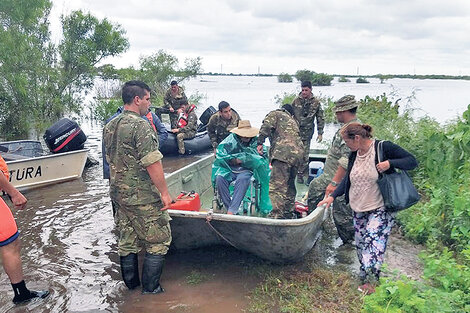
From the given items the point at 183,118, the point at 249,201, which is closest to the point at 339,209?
the point at 249,201

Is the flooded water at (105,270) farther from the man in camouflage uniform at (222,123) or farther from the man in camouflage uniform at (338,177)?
the man in camouflage uniform at (222,123)

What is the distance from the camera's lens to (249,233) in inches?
145

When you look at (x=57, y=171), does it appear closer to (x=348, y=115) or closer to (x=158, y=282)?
(x=158, y=282)

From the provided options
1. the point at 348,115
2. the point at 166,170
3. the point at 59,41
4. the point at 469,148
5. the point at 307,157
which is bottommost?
the point at 166,170

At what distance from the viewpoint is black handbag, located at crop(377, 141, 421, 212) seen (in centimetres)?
319

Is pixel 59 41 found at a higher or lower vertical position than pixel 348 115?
higher

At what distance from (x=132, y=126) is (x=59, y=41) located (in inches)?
444

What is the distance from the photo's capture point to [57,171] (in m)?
7.67

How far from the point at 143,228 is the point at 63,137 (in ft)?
16.0

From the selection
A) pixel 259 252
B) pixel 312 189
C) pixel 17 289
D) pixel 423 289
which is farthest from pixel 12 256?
pixel 423 289

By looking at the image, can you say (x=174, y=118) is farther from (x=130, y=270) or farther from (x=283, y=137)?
(x=130, y=270)

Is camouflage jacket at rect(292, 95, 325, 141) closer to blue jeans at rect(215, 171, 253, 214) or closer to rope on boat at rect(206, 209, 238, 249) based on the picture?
blue jeans at rect(215, 171, 253, 214)

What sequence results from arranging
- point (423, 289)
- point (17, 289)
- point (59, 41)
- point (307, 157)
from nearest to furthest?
point (423, 289)
point (17, 289)
point (307, 157)
point (59, 41)

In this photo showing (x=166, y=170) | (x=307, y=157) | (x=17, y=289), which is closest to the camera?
(x=17, y=289)
